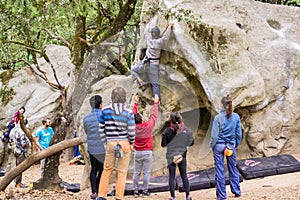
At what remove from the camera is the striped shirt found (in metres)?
5.89

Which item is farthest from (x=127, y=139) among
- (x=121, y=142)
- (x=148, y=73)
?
(x=148, y=73)

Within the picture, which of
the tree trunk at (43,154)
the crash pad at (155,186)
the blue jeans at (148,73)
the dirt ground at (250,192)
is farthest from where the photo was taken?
the blue jeans at (148,73)

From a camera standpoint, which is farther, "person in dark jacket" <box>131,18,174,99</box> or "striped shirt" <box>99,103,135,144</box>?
"person in dark jacket" <box>131,18,174,99</box>

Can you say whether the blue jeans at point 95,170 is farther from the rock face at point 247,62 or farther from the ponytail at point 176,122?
the rock face at point 247,62

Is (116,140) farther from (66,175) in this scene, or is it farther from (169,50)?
(66,175)

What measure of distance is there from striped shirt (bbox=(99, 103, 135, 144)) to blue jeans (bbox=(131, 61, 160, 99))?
3.83 metres

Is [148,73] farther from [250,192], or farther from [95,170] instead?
[250,192]

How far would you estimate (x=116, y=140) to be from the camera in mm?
5898

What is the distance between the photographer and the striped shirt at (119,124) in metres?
5.89

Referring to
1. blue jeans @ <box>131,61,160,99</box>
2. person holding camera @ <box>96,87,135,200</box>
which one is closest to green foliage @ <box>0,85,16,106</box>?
blue jeans @ <box>131,61,160,99</box>

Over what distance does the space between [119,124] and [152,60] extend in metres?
4.04

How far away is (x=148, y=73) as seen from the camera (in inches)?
384

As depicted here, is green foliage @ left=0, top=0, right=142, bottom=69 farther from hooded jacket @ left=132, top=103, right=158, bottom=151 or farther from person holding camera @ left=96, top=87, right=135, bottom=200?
hooded jacket @ left=132, top=103, right=158, bottom=151

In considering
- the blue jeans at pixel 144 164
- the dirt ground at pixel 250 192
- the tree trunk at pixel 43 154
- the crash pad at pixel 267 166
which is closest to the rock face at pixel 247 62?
the crash pad at pixel 267 166
